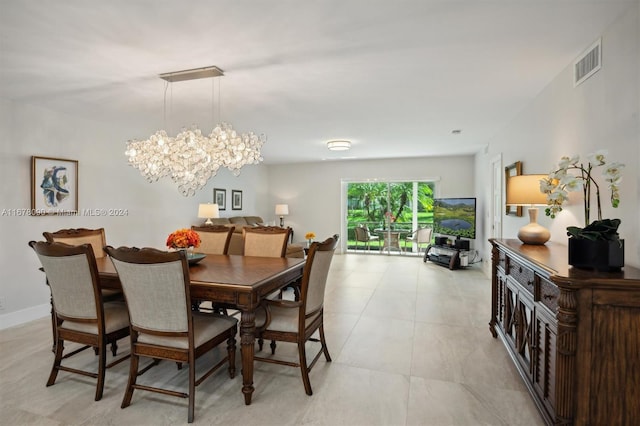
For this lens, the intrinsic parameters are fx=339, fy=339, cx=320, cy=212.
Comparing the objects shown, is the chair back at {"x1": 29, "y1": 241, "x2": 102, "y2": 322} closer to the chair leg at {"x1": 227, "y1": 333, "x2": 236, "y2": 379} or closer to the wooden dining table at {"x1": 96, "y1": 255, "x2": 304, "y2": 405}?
the wooden dining table at {"x1": 96, "y1": 255, "x2": 304, "y2": 405}

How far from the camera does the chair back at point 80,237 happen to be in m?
3.03

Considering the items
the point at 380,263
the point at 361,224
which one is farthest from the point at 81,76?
the point at 361,224

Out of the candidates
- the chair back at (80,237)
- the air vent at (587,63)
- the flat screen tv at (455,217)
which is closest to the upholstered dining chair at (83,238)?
the chair back at (80,237)

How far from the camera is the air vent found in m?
2.34

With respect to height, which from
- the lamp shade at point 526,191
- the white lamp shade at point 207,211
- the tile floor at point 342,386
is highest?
the lamp shade at point 526,191

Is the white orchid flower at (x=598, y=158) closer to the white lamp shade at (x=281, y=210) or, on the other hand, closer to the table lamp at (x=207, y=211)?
the table lamp at (x=207, y=211)

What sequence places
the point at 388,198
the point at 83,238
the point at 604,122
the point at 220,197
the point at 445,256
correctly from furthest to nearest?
the point at 388,198 < the point at 220,197 < the point at 445,256 < the point at 83,238 < the point at 604,122

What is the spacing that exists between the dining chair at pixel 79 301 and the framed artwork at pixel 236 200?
565 cm

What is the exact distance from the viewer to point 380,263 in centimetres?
744

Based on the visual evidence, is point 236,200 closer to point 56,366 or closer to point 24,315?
point 24,315

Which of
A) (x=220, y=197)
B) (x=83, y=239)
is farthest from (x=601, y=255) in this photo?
(x=220, y=197)

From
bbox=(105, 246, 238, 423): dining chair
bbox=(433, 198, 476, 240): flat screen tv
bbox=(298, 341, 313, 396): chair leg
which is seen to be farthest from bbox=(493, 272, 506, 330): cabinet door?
bbox=(433, 198, 476, 240): flat screen tv

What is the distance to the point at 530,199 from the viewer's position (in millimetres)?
2785

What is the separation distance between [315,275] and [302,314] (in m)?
0.28
